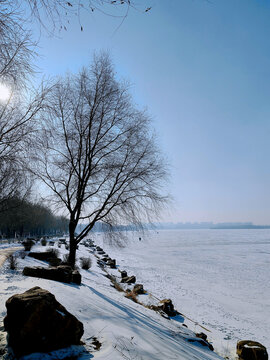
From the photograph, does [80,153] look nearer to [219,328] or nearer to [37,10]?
[37,10]

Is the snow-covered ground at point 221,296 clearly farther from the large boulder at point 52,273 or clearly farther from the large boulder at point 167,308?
the large boulder at point 52,273

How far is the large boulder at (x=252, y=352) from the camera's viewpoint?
5707 millimetres

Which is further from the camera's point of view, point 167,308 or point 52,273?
point 167,308

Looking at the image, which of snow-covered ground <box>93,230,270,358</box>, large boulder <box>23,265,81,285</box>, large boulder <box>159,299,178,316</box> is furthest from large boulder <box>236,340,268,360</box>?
large boulder <box>23,265,81,285</box>

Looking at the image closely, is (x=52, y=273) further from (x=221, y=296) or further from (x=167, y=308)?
(x=221, y=296)

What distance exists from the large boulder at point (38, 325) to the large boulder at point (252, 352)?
531cm

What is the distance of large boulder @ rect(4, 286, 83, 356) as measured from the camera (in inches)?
107

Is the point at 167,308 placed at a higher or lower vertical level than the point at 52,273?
lower

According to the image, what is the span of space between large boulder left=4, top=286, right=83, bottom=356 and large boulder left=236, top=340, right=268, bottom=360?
17.4 ft

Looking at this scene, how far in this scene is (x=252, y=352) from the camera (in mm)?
5797

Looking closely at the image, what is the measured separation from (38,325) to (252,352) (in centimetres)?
599

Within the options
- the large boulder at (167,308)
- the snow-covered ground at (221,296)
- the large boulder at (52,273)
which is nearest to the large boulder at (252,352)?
the snow-covered ground at (221,296)

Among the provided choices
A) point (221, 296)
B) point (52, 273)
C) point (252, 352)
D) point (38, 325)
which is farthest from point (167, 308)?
point (38, 325)

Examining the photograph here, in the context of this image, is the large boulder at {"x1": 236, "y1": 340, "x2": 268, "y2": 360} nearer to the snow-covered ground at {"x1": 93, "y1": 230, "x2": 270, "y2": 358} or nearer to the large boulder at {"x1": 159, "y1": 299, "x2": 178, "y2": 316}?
the snow-covered ground at {"x1": 93, "y1": 230, "x2": 270, "y2": 358}
